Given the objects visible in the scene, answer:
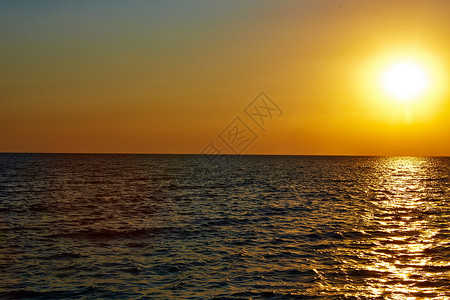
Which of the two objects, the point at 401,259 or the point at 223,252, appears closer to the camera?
the point at 401,259

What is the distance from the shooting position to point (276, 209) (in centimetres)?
3603

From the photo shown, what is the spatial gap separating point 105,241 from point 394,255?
47.5 ft

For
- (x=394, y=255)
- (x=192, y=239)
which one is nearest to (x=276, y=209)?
(x=192, y=239)

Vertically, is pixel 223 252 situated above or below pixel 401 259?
below

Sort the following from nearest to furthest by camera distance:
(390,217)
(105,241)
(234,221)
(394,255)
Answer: (394,255) < (105,241) < (234,221) < (390,217)

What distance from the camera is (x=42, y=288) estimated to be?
14758 mm

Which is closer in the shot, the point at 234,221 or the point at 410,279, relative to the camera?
the point at 410,279

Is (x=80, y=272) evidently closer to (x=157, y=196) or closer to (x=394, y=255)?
(x=394, y=255)

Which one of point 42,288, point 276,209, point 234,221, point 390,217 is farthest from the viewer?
point 276,209

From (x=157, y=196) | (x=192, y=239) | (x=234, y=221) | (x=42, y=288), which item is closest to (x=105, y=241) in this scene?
(x=192, y=239)

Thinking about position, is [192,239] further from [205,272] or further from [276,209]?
[276,209]

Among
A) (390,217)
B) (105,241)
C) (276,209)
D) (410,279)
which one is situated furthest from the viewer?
(276,209)

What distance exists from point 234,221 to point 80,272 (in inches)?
560

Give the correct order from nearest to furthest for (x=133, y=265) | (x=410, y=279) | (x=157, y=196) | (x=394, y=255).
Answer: (x=410, y=279) → (x=133, y=265) → (x=394, y=255) → (x=157, y=196)
